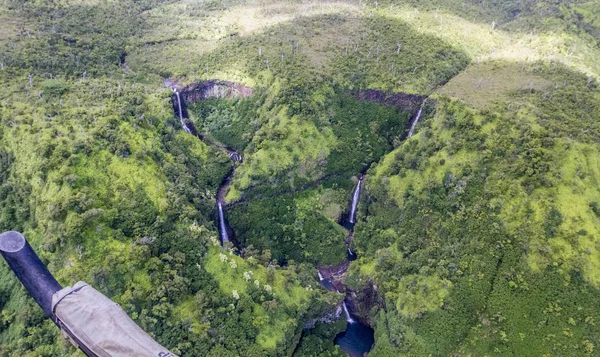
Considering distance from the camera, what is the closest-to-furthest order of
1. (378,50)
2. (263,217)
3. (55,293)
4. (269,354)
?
(55,293), (269,354), (263,217), (378,50)

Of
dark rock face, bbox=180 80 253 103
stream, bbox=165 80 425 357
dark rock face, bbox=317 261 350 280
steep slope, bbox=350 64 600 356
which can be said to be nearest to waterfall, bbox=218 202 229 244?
stream, bbox=165 80 425 357

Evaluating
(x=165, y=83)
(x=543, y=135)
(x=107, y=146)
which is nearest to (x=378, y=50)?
(x=543, y=135)

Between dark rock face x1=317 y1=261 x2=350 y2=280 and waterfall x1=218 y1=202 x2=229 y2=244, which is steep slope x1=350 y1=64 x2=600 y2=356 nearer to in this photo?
dark rock face x1=317 y1=261 x2=350 y2=280

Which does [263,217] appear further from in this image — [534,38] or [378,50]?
[534,38]

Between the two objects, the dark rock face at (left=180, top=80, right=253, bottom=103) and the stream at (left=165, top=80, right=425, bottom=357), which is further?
the dark rock face at (left=180, top=80, right=253, bottom=103)

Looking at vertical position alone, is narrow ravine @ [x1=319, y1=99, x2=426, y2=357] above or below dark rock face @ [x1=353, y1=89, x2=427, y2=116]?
below

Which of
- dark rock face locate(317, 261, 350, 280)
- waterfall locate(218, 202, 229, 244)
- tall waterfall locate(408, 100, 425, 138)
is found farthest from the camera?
tall waterfall locate(408, 100, 425, 138)

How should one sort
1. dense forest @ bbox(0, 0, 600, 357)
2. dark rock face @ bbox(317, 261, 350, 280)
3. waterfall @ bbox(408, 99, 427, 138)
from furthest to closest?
waterfall @ bbox(408, 99, 427, 138) → dark rock face @ bbox(317, 261, 350, 280) → dense forest @ bbox(0, 0, 600, 357)

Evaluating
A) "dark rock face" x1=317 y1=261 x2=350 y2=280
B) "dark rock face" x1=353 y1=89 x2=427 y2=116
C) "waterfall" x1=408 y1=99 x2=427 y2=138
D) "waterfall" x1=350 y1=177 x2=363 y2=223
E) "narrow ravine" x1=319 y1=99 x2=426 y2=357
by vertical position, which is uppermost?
"dark rock face" x1=353 y1=89 x2=427 y2=116

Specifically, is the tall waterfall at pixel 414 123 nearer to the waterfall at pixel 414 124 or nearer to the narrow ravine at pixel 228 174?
the waterfall at pixel 414 124
